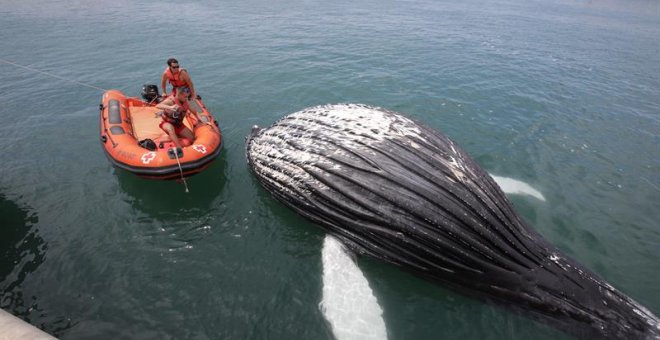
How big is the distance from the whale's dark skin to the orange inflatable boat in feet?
10.2

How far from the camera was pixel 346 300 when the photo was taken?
5.28 metres

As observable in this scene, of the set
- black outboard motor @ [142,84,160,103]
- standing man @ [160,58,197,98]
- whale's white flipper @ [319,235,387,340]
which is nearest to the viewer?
whale's white flipper @ [319,235,387,340]

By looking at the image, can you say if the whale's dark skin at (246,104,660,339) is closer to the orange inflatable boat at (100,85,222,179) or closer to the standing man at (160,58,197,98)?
the orange inflatable boat at (100,85,222,179)

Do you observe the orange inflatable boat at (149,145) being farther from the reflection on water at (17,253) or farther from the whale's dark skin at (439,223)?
the whale's dark skin at (439,223)

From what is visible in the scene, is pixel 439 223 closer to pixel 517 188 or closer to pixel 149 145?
pixel 517 188

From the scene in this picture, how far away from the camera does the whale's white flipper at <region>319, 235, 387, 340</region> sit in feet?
16.1

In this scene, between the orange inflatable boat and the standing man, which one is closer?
the orange inflatable boat

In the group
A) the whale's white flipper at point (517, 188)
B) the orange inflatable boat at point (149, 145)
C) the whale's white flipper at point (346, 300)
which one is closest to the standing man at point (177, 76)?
the orange inflatable boat at point (149, 145)

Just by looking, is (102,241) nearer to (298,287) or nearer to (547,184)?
(298,287)

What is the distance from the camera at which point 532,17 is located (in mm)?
36469

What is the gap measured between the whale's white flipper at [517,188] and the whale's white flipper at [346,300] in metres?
4.68

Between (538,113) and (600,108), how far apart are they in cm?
313

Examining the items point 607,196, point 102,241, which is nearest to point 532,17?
point 607,196

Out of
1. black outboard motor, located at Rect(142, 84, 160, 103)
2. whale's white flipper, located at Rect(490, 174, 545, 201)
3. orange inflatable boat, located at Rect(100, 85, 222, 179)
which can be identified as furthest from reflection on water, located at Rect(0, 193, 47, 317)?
whale's white flipper, located at Rect(490, 174, 545, 201)
